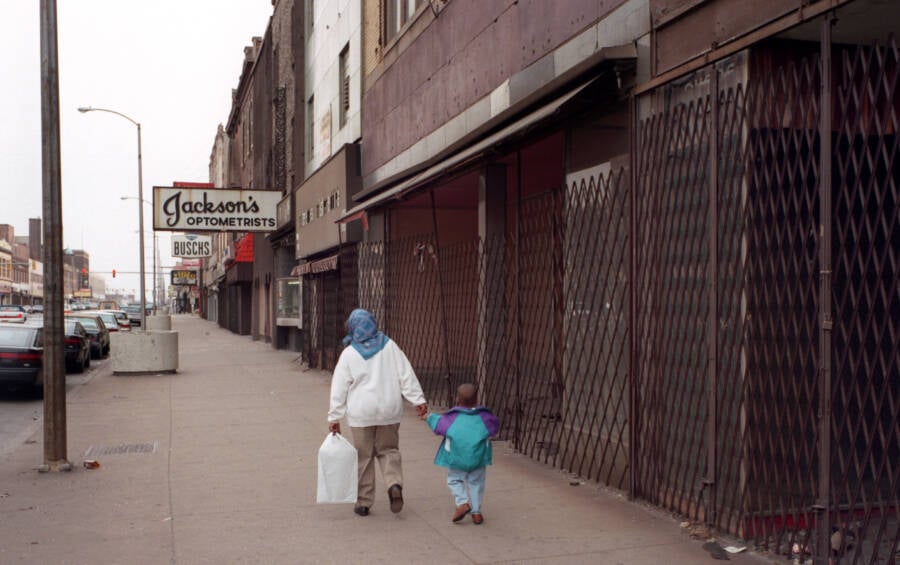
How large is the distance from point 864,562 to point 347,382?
373 cm

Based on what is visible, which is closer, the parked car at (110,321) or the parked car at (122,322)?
the parked car at (110,321)

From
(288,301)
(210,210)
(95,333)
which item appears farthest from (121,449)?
(288,301)

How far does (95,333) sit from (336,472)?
2307 cm

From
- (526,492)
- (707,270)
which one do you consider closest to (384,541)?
(526,492)

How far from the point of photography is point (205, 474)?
854 centimetres

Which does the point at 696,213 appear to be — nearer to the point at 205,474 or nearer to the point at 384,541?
the point at 384,541

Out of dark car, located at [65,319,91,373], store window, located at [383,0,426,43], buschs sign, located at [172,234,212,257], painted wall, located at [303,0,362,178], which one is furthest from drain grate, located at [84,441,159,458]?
buschs sign, located at [172,234,212,257]

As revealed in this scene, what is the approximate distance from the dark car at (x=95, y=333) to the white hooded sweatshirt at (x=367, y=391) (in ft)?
71.8

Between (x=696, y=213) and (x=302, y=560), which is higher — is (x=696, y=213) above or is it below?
above

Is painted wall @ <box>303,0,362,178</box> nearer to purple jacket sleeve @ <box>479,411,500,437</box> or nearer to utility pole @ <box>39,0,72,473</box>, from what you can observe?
utility pole @ <box>39,0,72,473</box>

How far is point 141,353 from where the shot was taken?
20.0m

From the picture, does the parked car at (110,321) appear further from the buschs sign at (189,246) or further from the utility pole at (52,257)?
the utility pole at (52,257)

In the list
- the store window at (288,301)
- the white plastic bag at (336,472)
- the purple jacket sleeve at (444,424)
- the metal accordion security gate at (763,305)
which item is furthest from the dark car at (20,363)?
the metal accordion security gate at (763,305)

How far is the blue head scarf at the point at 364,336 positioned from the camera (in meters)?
6.75
